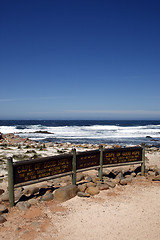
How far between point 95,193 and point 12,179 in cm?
286

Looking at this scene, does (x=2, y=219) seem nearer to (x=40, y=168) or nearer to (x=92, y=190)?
(x=40, y=168)

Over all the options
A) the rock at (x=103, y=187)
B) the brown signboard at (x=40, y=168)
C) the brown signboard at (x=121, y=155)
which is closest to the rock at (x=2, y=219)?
the brown signboard at (x=40, y=168)

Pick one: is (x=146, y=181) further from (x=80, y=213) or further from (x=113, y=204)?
(x=80, y=213)

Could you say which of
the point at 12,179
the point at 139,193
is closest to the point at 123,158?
the point at 139,193

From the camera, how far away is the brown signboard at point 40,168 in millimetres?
6148

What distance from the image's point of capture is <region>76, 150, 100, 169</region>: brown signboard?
7766 millimetres

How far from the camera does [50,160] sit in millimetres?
6855

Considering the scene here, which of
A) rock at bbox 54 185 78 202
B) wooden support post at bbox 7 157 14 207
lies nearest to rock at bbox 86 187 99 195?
rock at bbox 54 185 78 202

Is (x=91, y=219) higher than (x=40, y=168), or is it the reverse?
(x=40, y=168)

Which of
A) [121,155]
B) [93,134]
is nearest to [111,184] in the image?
[121,155]

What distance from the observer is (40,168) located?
662 cm

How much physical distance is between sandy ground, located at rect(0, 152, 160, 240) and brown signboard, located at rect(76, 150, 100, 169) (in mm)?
1417

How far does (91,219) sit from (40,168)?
7.66 ft

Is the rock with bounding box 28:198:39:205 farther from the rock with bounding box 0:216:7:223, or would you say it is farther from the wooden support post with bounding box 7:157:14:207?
the rock with bounding box 0:216:7:223
